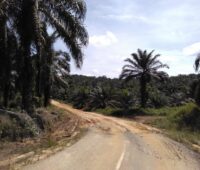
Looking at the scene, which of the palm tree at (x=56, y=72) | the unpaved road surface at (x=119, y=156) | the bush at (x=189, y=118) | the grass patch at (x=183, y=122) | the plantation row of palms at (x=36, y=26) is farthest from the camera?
the palm tree at (x=56, y=72)

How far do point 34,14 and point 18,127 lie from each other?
5998 millimetres

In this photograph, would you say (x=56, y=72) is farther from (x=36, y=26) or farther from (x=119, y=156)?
(x=119, y=156)

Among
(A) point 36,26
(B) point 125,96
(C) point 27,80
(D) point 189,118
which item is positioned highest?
(A) point 36,26

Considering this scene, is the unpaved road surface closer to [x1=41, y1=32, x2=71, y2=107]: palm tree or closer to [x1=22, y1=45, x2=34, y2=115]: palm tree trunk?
[x1=22, y1=45, x2=34, y2=115]: palm tree trunk

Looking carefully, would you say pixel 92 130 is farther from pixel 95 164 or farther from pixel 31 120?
pixel 95 164

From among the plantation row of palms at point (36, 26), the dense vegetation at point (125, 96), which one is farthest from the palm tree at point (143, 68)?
the plantation row of palms at point (36, 26)

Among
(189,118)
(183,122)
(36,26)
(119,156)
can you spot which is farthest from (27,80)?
(189,118)

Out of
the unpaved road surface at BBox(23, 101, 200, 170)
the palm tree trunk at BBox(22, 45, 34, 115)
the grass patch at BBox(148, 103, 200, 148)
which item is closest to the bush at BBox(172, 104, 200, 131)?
the grass patch at BBox(148, 103, 200, 148)

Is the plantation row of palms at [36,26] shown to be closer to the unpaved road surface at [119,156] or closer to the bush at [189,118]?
the unpaved road surface at [119,156]


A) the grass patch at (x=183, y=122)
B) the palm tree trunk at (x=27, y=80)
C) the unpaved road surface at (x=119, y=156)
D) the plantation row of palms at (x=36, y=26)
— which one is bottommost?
the unpaved road surface at (x=119, y=156)

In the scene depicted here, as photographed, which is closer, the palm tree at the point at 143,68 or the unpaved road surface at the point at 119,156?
the unpaved road surface at the point at 119,156

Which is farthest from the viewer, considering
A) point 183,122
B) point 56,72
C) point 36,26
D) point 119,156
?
point 56,72

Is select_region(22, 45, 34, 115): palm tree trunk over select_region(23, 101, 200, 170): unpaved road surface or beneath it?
over

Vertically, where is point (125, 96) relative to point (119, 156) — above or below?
above
